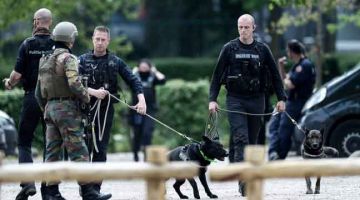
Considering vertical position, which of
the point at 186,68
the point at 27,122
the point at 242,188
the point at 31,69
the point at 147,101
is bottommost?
the point at 242,188

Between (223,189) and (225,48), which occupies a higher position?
(225,48)

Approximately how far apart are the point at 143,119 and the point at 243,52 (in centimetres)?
750

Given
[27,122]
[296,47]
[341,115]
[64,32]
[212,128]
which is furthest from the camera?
[341,115]

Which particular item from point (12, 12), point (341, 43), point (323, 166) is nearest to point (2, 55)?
point (12, 12)

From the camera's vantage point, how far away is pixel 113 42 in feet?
94.4

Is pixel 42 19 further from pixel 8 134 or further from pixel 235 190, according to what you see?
pixel 8 134

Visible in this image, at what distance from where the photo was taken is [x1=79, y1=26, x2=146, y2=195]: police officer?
12.5 meters

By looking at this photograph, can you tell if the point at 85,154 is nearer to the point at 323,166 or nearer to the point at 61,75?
the point at 61,75

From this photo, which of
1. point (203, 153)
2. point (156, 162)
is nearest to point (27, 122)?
point (203, 153)

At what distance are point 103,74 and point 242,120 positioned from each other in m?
1.63

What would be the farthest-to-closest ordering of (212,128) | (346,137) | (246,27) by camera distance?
(346,137) < (212,128) < (246,27)

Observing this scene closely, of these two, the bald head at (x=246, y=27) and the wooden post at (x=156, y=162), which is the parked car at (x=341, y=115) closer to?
the bald head at (x=246, y=27)

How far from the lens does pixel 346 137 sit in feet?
57.4

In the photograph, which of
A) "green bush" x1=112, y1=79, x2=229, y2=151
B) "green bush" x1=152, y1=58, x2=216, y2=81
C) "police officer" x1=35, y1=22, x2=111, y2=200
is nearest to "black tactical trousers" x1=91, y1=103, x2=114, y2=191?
"police officer" x1=35, y1=22, x2=111, y2=200
